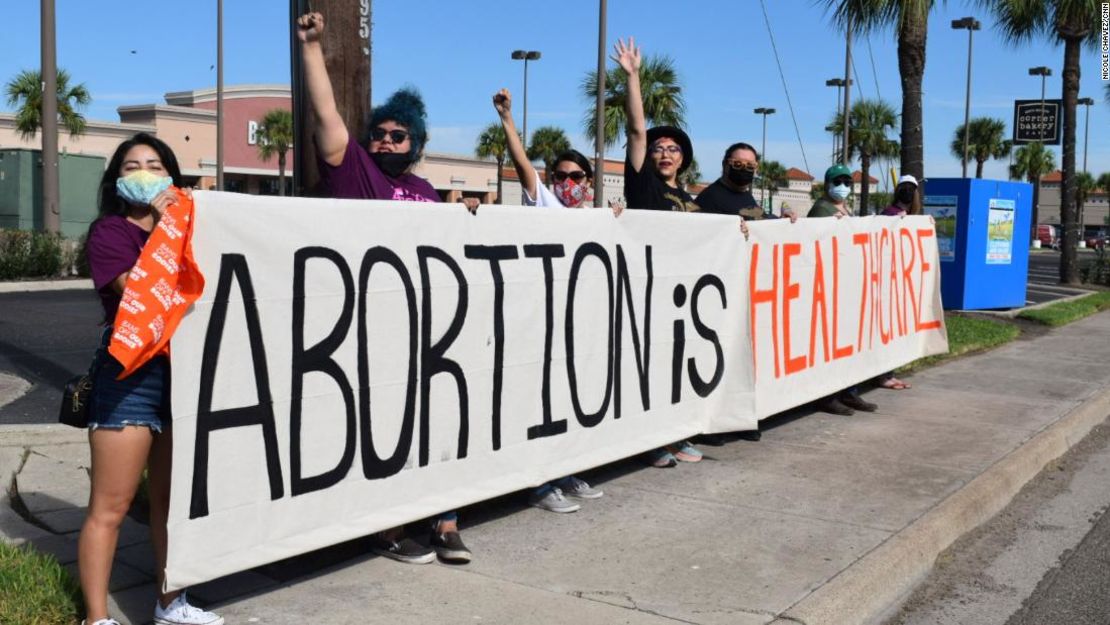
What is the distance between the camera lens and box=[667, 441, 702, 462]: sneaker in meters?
6.39

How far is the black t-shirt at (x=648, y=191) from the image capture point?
6184 millimetres

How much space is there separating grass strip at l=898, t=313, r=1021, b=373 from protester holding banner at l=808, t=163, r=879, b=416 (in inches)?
89.0

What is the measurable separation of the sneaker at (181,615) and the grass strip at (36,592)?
280 mm

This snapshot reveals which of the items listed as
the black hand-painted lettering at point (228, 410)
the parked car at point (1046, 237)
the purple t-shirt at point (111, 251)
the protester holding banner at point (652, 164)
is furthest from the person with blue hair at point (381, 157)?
the parked car at point (1046, 237)

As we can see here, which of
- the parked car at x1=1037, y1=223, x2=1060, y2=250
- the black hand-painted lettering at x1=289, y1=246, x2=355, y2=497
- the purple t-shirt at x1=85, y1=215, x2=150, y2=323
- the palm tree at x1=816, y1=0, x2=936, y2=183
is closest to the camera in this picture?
the purple t-shirt at x1=85, y1=215, x2=150, y2=323

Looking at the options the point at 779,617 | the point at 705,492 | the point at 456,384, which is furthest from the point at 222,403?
the point at 705,492

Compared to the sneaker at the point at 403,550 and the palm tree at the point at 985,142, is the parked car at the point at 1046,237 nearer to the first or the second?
the palm tree at the point at 985,142

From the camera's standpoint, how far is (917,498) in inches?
221

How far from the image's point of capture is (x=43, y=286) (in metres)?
16.4

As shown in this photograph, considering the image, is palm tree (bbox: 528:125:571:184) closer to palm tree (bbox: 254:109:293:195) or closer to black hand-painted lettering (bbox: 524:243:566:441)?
palm tree (bbox: 254:109:293:195)

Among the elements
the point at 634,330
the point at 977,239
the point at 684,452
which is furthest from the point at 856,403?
the point at 977,239

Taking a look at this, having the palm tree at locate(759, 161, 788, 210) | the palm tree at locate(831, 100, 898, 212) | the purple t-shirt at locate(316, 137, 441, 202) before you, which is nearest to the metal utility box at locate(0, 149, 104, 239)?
the purple t-shirt at locate(316, 137, 441, 202)

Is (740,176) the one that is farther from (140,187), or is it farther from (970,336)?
(970,336)

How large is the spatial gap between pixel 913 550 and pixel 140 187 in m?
3.48
